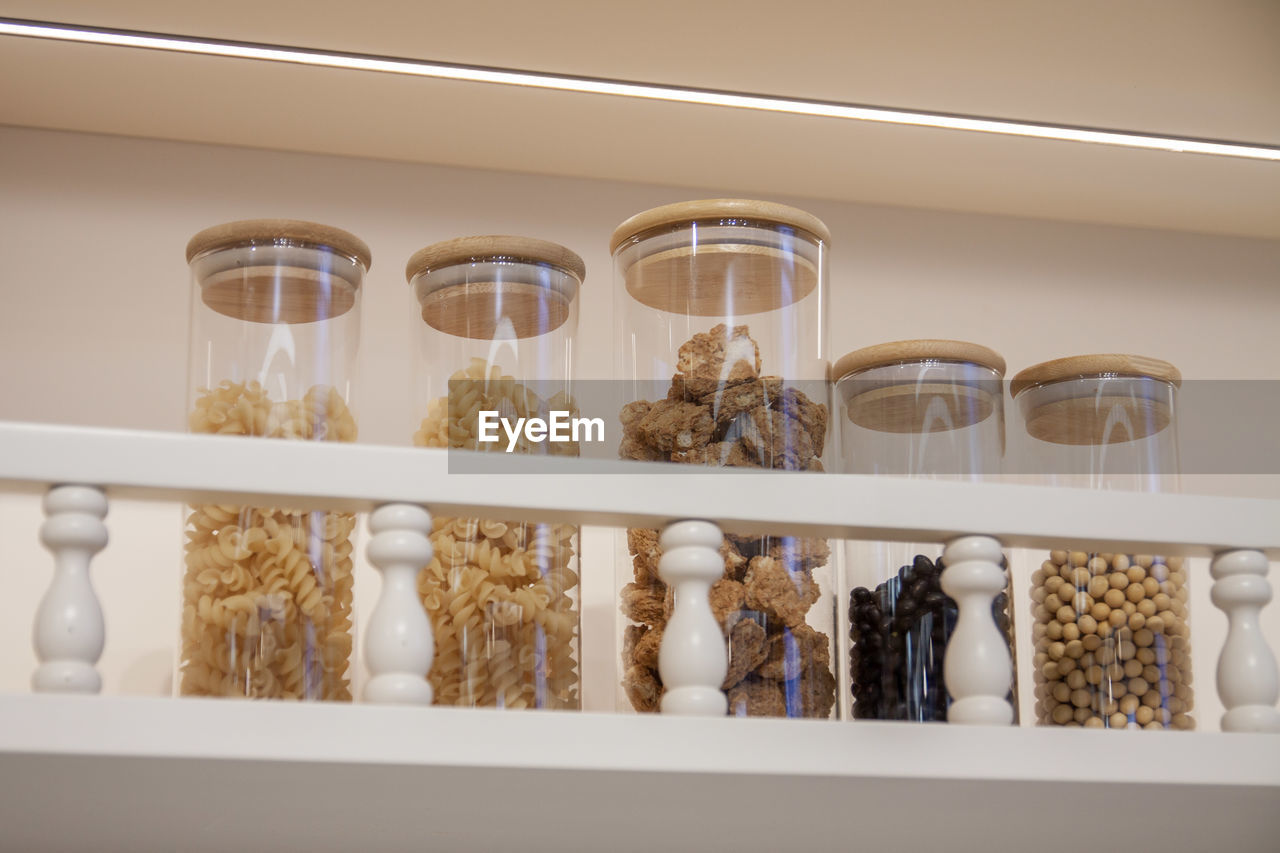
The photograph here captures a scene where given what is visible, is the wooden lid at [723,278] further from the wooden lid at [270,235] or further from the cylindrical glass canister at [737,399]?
the wooden lid at [270,235]

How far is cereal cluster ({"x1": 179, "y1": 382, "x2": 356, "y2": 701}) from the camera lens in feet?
2.38

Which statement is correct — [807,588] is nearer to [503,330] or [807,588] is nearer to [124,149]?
[503,330]

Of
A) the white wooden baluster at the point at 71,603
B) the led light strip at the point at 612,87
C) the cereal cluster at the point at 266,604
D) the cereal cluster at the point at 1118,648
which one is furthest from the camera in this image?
the led light strip at the point at 612,87

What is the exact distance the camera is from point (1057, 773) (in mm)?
701

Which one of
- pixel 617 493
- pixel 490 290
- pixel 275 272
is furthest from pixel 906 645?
pixel 275 272

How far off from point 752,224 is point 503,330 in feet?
0.56

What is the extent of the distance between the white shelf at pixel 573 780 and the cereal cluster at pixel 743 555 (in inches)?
2.6

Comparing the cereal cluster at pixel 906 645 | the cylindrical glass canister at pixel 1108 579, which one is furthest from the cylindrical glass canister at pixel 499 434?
the cylindrical glass canister at pixel 1108 579

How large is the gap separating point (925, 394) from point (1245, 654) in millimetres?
259

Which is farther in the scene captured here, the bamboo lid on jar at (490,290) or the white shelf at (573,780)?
the bamboo lid on jar at (490,290)

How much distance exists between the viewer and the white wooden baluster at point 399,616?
0.64 meters

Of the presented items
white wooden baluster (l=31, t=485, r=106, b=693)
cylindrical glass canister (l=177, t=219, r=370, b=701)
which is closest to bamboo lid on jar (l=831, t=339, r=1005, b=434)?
cylindrical glass canister (l=177, t=219, r=370, b=701)

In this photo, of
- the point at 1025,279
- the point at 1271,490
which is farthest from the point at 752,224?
the point at 1271,490

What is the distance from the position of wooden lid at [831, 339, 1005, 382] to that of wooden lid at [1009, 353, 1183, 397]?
1.5 inches
